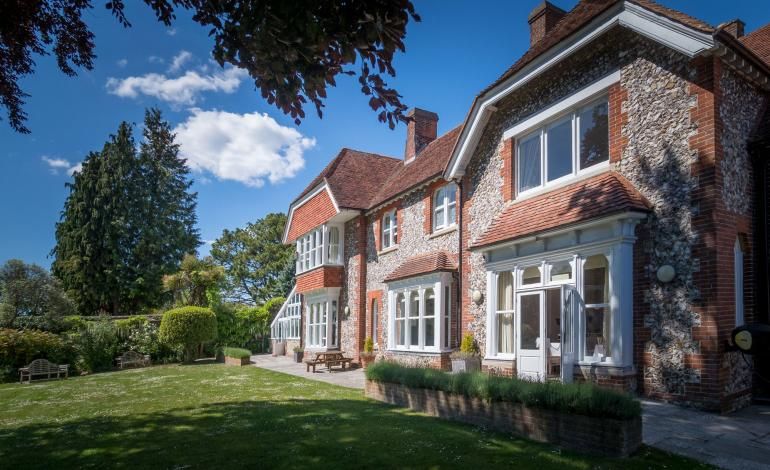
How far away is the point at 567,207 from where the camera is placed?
11148 mm

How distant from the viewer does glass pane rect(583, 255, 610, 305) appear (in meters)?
10.3

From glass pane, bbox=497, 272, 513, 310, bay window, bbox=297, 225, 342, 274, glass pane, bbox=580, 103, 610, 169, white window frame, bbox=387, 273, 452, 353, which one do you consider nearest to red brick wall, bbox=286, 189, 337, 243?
bay window, bbox=297, 225, 342, 274

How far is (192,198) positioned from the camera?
167ft

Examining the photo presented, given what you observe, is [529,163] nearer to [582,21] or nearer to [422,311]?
[582,21]

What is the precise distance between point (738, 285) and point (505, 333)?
5.28 m

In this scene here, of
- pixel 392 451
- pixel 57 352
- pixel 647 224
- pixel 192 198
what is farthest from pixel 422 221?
pixel 192 198

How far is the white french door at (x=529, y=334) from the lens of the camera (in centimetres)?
1172

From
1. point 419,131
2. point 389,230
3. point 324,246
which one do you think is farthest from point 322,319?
point 419,131

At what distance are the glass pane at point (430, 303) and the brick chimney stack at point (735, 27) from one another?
10715mm

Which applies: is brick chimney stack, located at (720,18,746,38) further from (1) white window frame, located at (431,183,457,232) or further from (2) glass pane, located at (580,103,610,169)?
(1) white window frame, located at (431,183,457,232)

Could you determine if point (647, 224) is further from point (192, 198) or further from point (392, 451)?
point (192, 198)

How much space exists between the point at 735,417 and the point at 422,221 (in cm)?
1133

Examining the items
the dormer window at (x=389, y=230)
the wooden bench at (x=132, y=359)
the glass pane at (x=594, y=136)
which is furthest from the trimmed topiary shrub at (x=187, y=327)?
the glass pane at (x=594, y=136)

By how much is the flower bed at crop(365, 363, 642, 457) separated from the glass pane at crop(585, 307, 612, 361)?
9.01 ft
